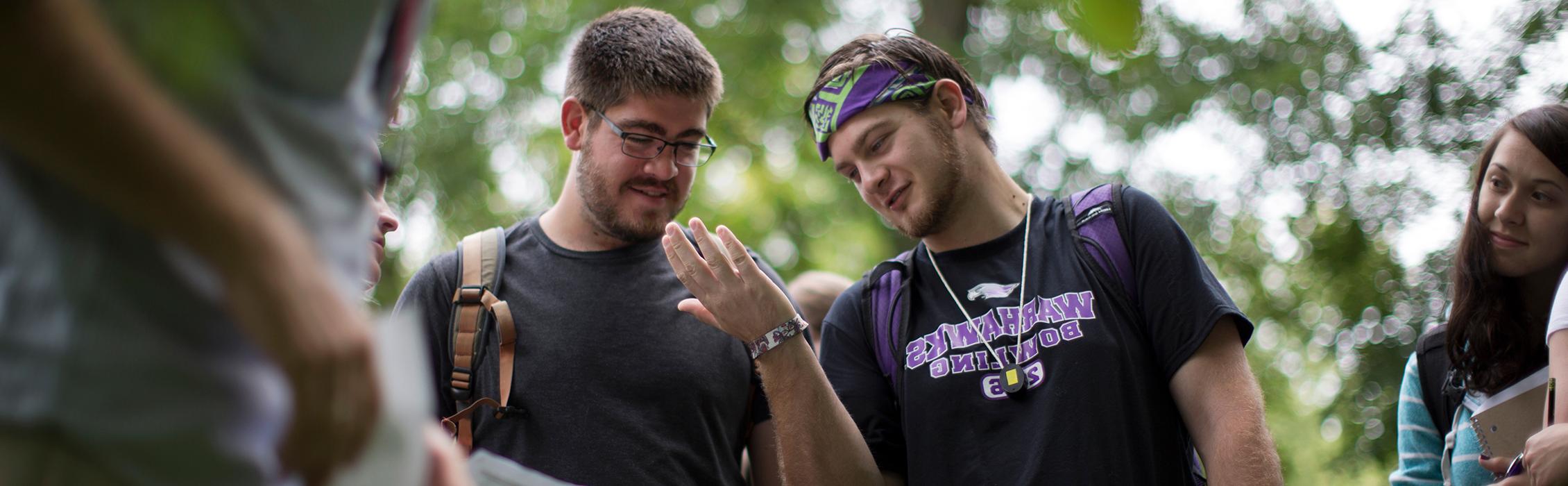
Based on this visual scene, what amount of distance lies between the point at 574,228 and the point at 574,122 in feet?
1.23

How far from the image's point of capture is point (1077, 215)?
340 cm

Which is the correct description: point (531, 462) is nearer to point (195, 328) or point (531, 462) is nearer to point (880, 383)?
A: point (880, 383)

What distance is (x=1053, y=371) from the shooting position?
3133 millimetres

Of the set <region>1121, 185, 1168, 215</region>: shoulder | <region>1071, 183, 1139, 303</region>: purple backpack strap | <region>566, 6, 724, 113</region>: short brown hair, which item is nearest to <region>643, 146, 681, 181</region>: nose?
<region>566, 6, 724, 113</region>: short brown hair

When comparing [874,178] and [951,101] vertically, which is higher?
[951,101]

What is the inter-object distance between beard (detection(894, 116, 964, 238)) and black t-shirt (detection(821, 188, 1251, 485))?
7.1 inches

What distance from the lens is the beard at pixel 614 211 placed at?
3572 mm

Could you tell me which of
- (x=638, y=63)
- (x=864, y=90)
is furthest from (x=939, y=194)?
(x=638, y=63)

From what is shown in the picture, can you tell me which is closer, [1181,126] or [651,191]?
[651,191]

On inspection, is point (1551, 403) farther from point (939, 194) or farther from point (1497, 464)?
point (939, 194)

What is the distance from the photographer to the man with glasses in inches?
128

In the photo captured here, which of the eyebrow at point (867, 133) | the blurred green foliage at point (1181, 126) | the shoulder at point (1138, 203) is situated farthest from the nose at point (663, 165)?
the blurred green foliage at point (1181, 126)

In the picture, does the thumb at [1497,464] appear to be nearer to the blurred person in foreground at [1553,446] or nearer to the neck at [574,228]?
the blurred person in foreground at [1553,446]

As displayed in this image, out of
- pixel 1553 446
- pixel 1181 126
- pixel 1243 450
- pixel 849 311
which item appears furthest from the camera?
pixel 1181 126
